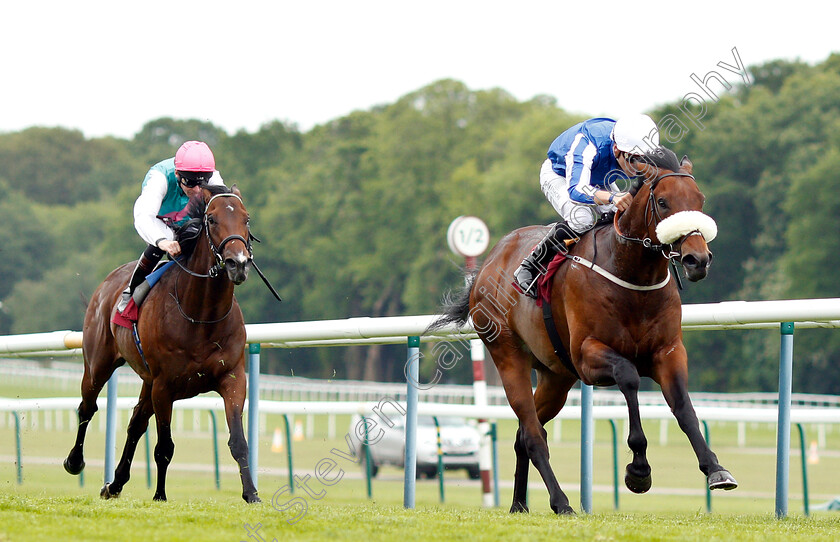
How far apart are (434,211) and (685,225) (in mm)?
42791

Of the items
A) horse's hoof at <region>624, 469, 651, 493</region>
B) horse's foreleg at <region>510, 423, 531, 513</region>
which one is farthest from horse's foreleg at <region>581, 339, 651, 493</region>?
horse's foreleg at <region>510, 423, 531, 513</region>

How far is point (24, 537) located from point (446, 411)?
5767 mm

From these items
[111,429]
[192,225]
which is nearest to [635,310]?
[192,225]

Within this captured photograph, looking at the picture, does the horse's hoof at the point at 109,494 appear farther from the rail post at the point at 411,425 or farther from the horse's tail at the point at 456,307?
the horse's tail at the point at 456,307

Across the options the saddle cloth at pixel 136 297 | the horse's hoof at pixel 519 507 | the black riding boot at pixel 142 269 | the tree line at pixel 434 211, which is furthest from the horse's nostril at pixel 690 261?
the tree line at pixel 434 211

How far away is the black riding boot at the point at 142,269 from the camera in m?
6.52

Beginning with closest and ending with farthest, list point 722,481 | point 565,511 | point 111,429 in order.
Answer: point 722,481
point 565,511
point 111,429

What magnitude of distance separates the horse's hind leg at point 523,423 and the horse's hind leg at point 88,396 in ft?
8.11

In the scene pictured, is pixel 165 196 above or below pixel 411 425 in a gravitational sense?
above

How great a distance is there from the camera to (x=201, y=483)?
12492 millimetres

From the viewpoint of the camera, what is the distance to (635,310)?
516 cm

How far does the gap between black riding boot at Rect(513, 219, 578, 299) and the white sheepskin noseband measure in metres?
0.91

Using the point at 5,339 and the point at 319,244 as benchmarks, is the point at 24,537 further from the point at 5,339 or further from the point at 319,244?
the point at 319,244

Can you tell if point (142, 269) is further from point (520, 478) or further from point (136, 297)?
point (520, 478)
